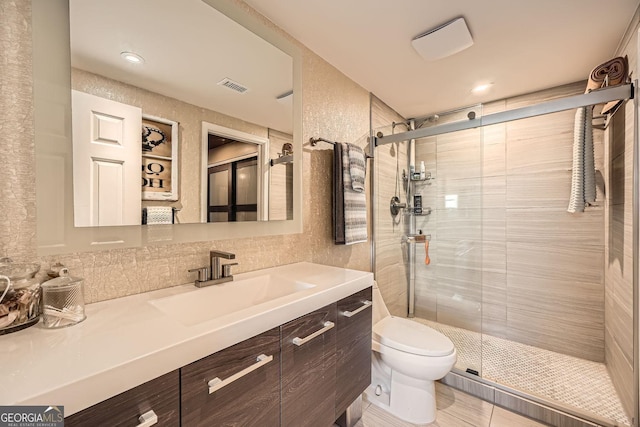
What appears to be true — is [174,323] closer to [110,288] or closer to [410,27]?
[110,288]

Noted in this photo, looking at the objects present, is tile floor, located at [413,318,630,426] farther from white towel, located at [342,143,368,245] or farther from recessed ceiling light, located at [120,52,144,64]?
recessed ceiling light, located at [120,52,144,64]

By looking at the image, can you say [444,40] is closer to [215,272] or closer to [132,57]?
[132,57]

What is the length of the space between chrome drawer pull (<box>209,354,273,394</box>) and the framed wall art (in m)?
0.71

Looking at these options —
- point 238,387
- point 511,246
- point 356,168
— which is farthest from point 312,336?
point 511,246

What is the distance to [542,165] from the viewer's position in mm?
2279

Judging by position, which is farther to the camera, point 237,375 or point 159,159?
point 159,159

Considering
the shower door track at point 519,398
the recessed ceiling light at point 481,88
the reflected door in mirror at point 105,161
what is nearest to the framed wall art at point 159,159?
the reflected door in mirror at point 105,161

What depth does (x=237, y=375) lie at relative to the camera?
77cm

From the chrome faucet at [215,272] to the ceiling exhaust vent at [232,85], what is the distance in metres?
0.79

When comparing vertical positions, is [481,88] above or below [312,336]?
above

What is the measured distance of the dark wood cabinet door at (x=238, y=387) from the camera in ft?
2.24

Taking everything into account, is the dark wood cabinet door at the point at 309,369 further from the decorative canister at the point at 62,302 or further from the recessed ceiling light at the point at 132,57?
A: the recessed ceiling light at the point at 132,57

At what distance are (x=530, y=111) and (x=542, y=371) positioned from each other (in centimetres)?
185

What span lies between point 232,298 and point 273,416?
1.57 ft
